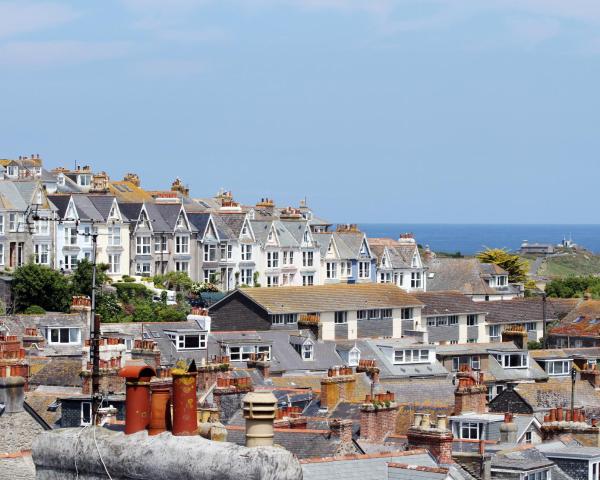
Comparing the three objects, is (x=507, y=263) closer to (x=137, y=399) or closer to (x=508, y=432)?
(x=508, y=432)

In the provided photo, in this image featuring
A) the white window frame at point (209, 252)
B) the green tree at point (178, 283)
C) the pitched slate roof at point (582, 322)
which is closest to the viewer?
the pitched slate roof at point (582, 322)

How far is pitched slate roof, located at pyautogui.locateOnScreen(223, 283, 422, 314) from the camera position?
8156 centimetres

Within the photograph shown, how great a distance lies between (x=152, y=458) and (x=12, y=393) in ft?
24.1

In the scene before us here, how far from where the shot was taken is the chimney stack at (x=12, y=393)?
17125mm

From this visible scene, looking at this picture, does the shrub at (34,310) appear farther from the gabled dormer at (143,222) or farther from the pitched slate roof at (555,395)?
the pitched slate roof at (555,395)

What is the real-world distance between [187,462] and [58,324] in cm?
5301

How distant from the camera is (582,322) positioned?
97.9 metres

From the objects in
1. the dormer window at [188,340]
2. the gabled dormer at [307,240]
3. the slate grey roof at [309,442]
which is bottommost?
the slate grey roof at [309,442]

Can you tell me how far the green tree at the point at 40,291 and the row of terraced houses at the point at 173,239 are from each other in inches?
152

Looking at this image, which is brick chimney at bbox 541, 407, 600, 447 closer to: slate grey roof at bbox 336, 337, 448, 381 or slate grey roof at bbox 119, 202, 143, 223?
slate grey roof at bbox 336, 337, 448, 381

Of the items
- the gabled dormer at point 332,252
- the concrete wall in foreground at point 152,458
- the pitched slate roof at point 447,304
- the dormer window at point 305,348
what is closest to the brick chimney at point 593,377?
the dormer window at point 305,348

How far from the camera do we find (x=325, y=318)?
83688 mm

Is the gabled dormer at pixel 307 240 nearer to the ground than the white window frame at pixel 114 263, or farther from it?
farther from it

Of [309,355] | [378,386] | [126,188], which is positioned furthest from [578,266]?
[378,386]
